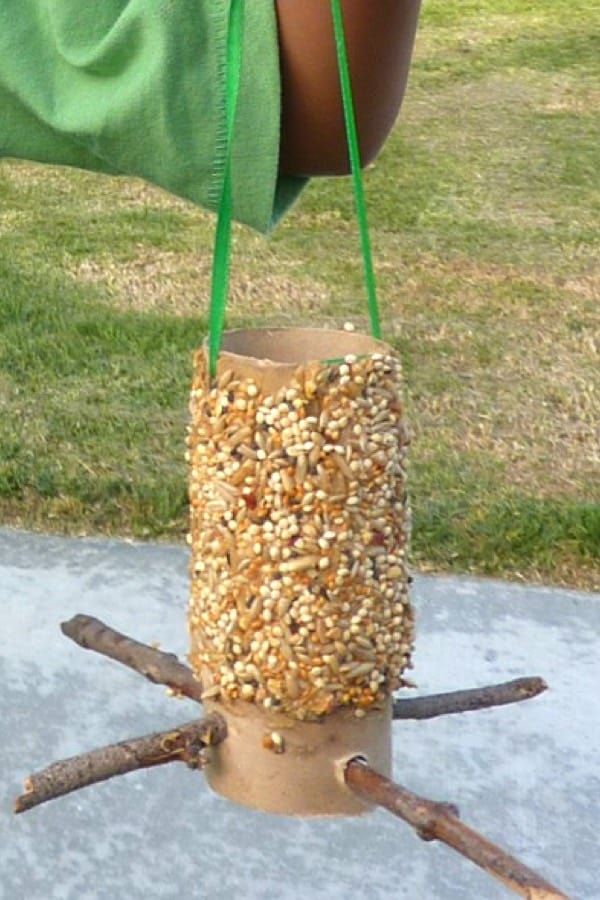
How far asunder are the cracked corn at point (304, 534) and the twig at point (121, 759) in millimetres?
37

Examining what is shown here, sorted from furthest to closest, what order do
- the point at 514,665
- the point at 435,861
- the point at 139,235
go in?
1. the point at 139,235
2. the point at 514,665
3. the point at 435,861

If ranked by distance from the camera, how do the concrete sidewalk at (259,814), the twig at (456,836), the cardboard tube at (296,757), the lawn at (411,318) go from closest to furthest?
the twig at (456,836) → the cardboard tube at (296,757) → the concrete sidewalk at (259,814) → the lawn at (411,318)

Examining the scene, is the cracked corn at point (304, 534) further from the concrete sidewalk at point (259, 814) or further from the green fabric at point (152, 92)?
the concrete sidewalk at point (259, 814)

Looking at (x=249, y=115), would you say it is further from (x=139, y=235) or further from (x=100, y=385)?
(x=139, y=235)

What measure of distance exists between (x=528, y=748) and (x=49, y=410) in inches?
68.6

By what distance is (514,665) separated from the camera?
9.09ft

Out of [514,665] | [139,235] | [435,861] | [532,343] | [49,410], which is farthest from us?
[139,235]

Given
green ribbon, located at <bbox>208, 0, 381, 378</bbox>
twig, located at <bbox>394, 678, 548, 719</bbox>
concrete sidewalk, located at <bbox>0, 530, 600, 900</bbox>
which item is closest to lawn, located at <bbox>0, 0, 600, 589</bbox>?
concrete sidewalk, located at <bbox>0, 530, 600, 900</bbox>

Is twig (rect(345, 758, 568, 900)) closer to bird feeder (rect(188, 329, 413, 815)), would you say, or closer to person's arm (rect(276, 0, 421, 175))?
bird feeder (rect(188, 329, 413, 815))

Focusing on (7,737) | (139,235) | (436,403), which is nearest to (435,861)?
(7,737)

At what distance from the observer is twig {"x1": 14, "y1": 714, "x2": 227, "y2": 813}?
1.10m

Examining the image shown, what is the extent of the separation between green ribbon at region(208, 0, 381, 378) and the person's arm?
0.01 metres

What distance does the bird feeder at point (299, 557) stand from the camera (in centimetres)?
119

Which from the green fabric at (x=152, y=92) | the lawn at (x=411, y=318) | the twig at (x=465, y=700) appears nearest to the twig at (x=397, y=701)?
the twig at (x=465, y=700)
